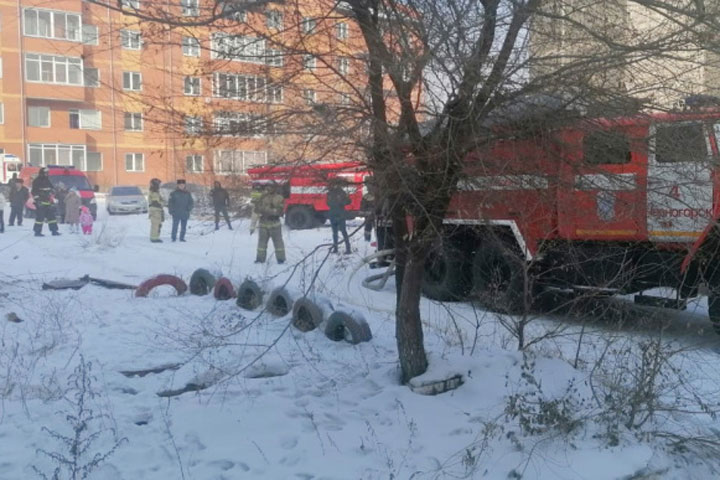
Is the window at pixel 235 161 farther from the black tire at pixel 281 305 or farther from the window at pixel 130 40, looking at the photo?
the black tire at pixel 281 305

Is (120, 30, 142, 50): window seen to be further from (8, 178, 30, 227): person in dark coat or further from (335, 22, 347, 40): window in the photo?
(8, 178, 30, 227): person in dark coat

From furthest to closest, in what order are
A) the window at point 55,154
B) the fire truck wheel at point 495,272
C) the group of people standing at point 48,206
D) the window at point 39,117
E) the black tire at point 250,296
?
1. the window at point 55,154
2. the window at point 39,117
3. the group of people standing at point 48,206
4. the black tire at point 250,296
5. the fire truck wheel at point 495,272

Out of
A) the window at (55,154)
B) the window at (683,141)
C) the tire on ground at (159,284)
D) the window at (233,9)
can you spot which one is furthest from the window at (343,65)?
the window at (55,154)

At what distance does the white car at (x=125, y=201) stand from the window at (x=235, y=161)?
88.9 feet

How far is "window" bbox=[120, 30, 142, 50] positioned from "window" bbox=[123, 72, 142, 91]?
0.61 ft

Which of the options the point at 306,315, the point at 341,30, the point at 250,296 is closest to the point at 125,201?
the point at 250,296

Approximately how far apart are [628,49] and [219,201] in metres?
3.13

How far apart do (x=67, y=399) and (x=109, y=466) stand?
1.07 metres

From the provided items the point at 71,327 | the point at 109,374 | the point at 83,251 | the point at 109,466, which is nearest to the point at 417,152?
the point at 109,466

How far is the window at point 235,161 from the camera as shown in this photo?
4.97 metres

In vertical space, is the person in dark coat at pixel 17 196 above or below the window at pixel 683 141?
below

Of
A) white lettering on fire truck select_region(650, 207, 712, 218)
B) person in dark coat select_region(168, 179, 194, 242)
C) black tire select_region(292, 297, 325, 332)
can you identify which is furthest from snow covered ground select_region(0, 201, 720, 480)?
person in dark coat select_region(168, 179, 194, 242)

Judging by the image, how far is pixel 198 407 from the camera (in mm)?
4934

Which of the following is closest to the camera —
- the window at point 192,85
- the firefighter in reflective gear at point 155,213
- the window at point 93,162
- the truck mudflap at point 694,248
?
the window at point 192,85
